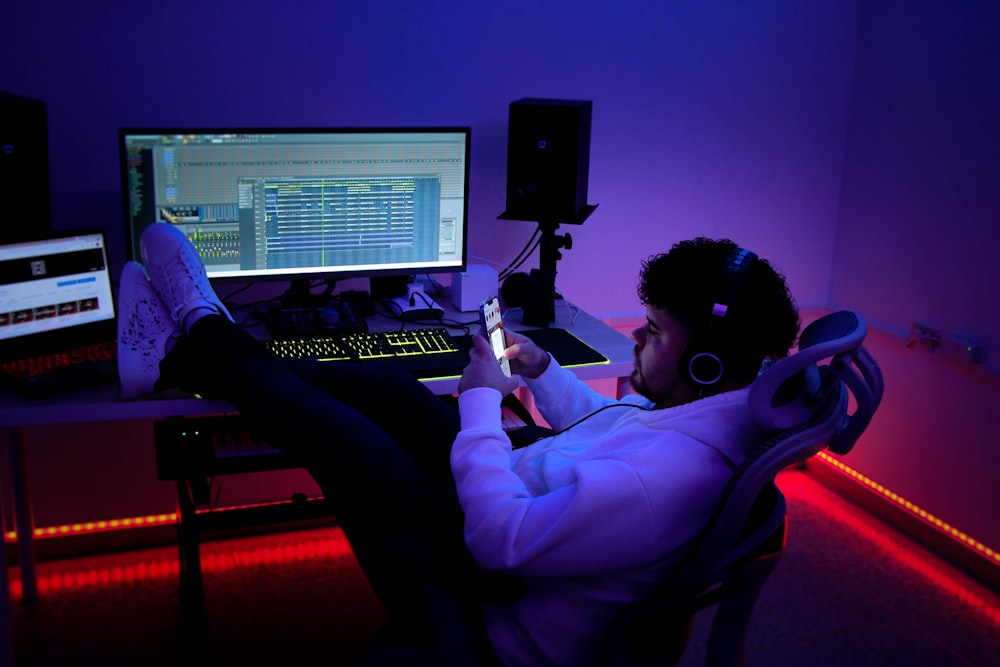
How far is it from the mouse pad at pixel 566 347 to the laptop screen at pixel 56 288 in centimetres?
108

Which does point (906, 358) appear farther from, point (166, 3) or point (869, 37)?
point (166, 3)

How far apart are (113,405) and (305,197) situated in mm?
789

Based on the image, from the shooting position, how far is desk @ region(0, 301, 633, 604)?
189cm

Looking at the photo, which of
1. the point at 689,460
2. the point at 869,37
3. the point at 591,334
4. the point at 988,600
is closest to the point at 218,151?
the point at 591,334

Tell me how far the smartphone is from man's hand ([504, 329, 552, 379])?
0.02 metres

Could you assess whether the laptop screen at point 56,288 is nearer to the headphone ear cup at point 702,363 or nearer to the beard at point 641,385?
the beard at point 641,385

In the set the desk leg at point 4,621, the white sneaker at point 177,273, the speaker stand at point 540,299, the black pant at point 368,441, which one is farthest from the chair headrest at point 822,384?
the desk leg at point 4,621

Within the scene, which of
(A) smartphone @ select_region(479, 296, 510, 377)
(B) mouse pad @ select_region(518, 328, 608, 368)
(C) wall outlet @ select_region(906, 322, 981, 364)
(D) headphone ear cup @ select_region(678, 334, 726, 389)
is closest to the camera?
(D) headphone ear cup @ select_region(678, 334, 726, 389)

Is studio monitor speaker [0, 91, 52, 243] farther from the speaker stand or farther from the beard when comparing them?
the beard

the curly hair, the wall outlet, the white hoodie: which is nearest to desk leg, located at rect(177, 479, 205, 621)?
the white hoodie

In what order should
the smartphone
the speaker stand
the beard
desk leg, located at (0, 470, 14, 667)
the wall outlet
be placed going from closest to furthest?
the beard → the smartphone → desk leg, located at (0, 470, 14, 667) → the speaker stand → the wall outlet

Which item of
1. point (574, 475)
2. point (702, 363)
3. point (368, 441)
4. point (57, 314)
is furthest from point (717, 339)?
point (57, 314)

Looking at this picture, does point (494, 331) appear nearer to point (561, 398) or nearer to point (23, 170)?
point (561, 398)

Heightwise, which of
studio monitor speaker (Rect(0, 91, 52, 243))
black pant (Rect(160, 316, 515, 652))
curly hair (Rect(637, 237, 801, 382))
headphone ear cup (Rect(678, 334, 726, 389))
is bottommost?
black pant (Rect(160, 316, 515, 652))
